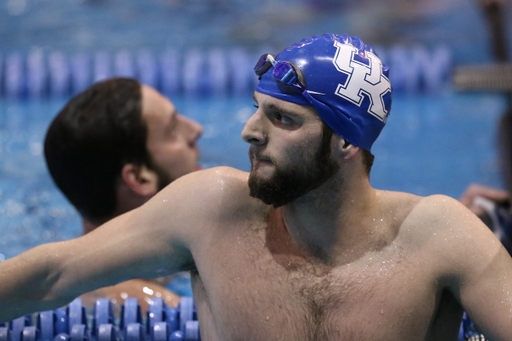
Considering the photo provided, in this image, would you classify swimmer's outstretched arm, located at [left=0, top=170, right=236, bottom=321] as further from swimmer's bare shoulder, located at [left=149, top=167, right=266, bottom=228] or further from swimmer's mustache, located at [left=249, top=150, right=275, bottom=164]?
swimmer's mustache, located at [left=249, top=150, right=275, bottom=164]

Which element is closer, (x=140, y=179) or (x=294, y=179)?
(x=294, y=179)

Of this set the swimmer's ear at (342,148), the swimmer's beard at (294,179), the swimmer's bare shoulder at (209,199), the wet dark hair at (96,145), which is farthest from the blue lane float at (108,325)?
the swimmer's ear at (342,148)

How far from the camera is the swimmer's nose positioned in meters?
1.72

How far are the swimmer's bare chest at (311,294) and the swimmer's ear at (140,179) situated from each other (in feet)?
3.87

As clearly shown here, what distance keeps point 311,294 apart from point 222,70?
7.46m

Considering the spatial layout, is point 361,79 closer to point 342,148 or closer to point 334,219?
point 342,148

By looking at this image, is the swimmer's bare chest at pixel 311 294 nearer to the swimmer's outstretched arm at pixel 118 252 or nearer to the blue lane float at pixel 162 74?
the swimmer's outstretched arm at pixel 118 252

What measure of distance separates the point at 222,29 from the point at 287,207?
10803mm

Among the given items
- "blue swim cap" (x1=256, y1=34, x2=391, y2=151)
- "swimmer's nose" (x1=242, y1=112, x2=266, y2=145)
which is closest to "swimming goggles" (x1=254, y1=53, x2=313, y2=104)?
"blue swim cap" (x1=256, y1=34, x2=391, y2=151)

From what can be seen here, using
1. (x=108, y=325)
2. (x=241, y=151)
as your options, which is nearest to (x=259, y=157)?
(x=108, y=325)

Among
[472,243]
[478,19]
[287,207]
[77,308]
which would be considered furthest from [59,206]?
[478,19]

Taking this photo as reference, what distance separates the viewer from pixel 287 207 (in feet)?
6.08

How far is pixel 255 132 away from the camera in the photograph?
5.66 feet

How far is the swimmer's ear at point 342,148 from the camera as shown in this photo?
5.88 ft
